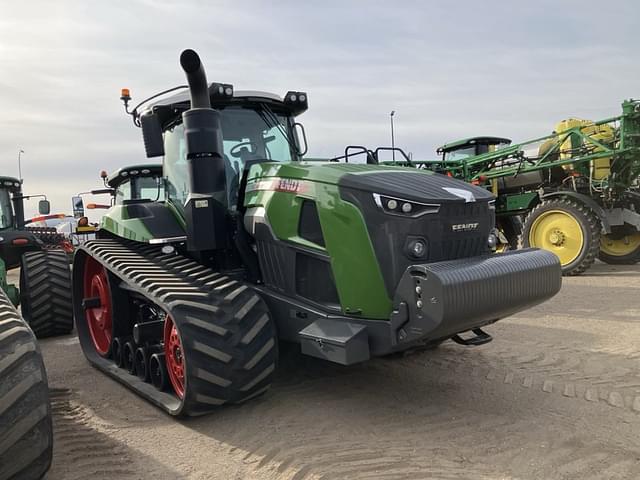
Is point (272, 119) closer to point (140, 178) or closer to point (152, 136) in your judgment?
point (152, 136)

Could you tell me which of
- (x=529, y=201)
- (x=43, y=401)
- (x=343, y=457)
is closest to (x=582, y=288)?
(x=529, y=201)

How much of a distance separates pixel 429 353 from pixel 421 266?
2.16 m

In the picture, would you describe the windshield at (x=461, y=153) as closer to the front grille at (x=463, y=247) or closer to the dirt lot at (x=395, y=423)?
the dirt lot at (x=395, y=423)

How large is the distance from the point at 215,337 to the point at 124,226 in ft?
5.68

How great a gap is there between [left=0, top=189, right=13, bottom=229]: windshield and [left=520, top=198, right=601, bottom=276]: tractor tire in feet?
29.0

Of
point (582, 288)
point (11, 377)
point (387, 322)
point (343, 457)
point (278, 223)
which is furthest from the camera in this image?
point (582, 288)

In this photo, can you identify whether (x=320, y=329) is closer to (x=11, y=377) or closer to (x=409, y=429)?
(x=409, y=429)

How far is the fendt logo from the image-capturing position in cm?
365

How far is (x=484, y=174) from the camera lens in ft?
40.5

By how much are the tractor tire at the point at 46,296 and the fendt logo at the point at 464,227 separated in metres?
4.81

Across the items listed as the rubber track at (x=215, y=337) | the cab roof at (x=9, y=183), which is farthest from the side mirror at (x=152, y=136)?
the cab roof at (x=9, y=183)

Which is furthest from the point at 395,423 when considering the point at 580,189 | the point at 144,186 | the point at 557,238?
the point at 580,189

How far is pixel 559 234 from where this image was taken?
10.5 meters

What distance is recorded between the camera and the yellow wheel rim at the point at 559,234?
10.3m
